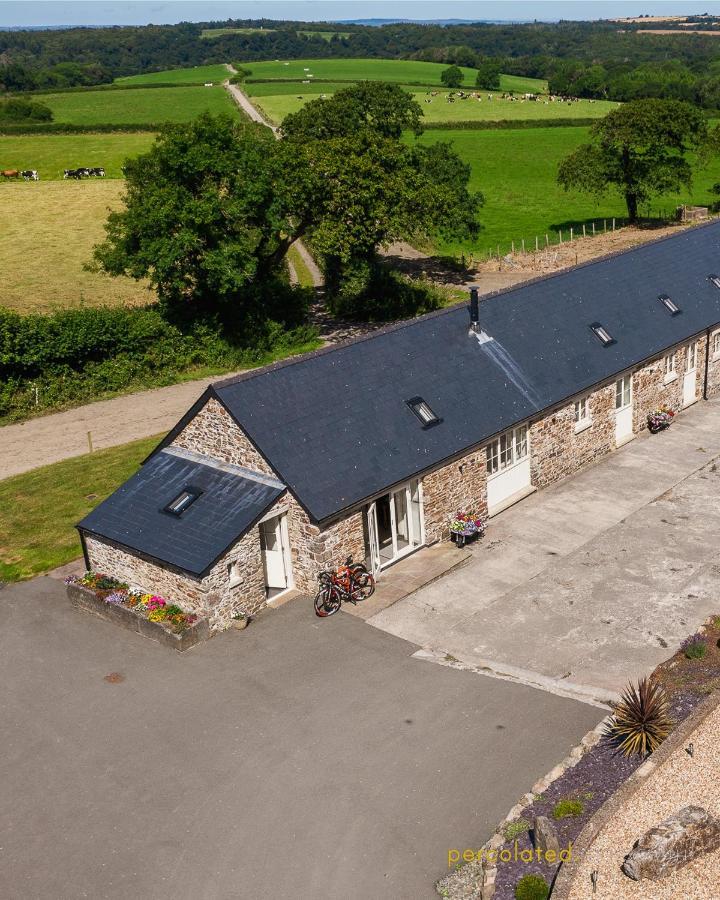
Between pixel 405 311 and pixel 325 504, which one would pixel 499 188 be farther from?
pixel 325 504

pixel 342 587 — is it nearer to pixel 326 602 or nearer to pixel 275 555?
pixel 326 602

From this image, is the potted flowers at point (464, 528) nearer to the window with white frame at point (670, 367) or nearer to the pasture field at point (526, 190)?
the window with white frame at point (670, 367)

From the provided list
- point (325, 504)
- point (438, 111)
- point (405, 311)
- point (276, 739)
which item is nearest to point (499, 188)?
point (405, 311)

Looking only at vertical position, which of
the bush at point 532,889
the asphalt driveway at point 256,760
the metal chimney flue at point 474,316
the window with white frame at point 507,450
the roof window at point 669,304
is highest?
the metal chimney flue at point 474,316

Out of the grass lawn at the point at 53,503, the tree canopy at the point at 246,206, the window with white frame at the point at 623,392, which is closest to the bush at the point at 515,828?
the grass lawn at the point at 53,503

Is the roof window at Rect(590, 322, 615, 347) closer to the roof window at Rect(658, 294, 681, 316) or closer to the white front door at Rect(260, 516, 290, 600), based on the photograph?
the roof window at Rect(658, 294, 681, 316)

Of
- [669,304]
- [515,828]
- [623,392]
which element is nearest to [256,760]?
[515,828]

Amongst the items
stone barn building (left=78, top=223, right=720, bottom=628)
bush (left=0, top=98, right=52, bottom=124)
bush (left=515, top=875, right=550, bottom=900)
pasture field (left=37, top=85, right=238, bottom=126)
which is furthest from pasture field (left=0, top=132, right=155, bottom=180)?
bush (left=515, top=875, right=550, bottom=900)

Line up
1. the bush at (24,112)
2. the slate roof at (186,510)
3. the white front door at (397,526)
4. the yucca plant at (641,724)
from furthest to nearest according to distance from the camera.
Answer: the bush at (24,112)
the white front door at (397,526)
the slate roof at (186,510)
the yucca plant at (641,724)
